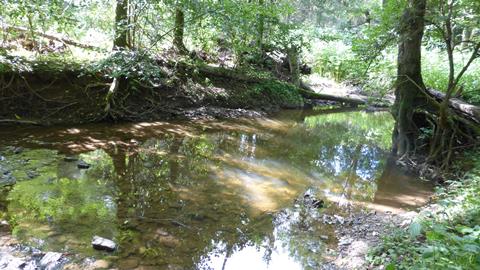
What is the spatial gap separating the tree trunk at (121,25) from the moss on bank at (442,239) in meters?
7.92

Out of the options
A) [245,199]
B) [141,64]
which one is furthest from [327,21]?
[245,199]

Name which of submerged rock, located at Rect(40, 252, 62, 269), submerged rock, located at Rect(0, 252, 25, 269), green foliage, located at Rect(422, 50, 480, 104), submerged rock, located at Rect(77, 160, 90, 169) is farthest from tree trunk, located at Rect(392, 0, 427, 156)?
submerged rock, located at Rect(0, 252, 25, 269)

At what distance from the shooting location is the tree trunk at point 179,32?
35.9 ft

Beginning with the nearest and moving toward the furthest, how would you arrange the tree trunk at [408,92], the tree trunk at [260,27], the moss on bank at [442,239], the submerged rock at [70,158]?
1. the moss on bank at [442,239]
2. the submerged rock at [70,158]
3. the tree trunk at [408,92]
4. the tree trunk at [260,27]

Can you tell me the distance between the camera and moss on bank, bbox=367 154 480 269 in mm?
3088

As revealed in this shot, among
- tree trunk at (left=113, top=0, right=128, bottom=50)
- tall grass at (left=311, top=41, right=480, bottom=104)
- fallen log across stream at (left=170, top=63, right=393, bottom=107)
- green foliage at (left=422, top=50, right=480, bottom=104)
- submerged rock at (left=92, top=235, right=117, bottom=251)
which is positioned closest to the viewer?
submerged rock at (left=92, top=235, right=117, bottom=251)

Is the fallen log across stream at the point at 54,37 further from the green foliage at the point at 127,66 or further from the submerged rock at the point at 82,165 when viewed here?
the submerged rock at the point at 82,165

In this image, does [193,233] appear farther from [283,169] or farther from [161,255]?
[283,169]

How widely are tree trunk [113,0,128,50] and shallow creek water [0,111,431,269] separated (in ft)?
7.94

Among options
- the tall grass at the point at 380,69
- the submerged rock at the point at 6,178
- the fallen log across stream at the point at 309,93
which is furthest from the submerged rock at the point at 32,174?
the fallen log across stream at the point at 309,93

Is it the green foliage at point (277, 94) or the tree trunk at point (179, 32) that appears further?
the green foliage at point (277, 94)

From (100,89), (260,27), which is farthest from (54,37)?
(260,27)

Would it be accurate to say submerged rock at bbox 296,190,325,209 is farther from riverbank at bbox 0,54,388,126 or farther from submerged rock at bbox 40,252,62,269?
riverbank at bbox 0,54,388,126

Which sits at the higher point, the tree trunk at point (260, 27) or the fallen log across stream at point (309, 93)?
the tree trunk at point (260, 27)
